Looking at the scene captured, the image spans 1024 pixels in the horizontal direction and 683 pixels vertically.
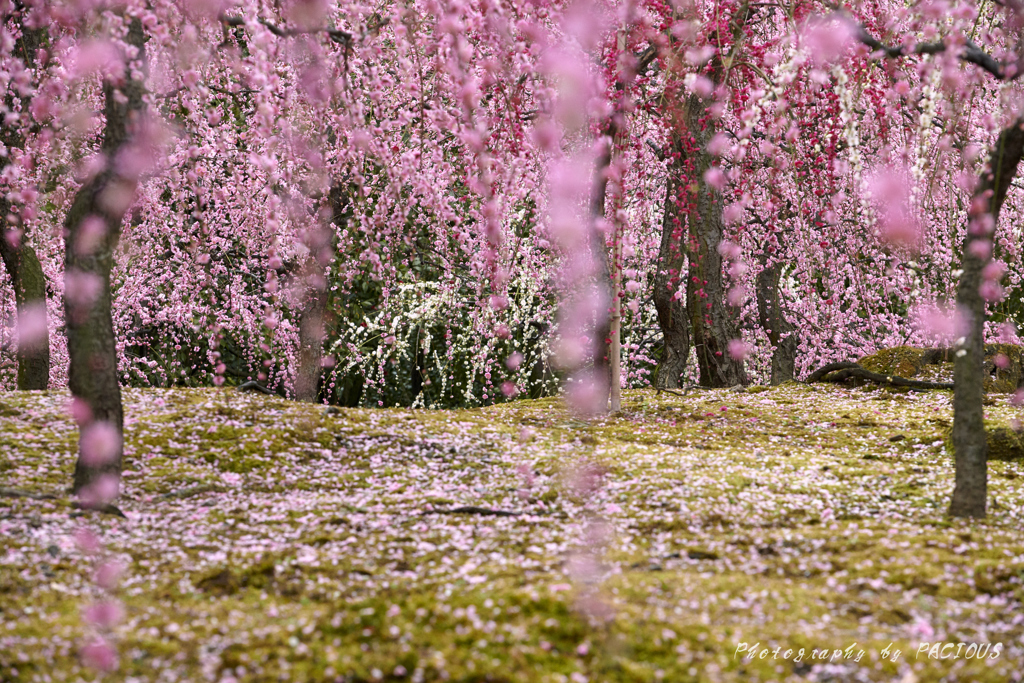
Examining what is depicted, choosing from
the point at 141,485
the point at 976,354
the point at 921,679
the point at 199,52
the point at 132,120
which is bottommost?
the point at 921,679

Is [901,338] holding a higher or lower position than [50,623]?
higher

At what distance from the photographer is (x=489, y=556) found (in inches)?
222

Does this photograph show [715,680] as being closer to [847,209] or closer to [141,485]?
[141,485]

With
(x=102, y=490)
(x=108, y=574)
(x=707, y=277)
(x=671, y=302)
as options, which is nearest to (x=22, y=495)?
(x=102, y=490)

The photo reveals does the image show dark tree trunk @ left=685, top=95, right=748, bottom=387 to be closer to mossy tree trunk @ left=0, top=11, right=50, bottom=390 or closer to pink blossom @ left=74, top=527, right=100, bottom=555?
mossy tree trunk @ left=0, top=11, right=50, bottom=390

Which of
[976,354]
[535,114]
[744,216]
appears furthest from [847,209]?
[976,354]

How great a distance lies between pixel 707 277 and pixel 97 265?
9.16m

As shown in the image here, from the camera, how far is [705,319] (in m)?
12.6

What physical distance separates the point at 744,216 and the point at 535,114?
6.77 m

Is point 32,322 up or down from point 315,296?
down

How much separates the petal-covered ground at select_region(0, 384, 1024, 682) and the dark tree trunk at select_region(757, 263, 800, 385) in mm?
6051

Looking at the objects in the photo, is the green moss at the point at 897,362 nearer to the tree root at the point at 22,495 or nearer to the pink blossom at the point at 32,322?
the tree root at the point at 22,495

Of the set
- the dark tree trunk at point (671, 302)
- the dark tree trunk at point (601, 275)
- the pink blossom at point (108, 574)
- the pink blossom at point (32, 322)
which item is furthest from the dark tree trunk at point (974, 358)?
the pink blossom at point (32, 322)

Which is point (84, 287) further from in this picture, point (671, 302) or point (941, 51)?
point (671, 302)
